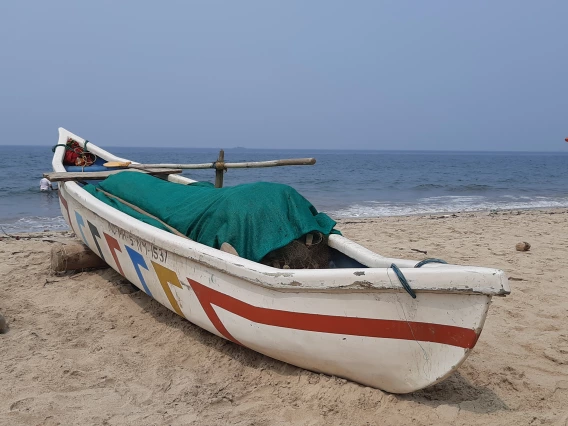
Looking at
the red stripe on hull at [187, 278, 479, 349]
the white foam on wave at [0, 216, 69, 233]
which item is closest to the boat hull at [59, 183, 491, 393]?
the red stripe on hull at [187, 278, 479, 349]

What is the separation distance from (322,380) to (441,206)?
1183 centimetres

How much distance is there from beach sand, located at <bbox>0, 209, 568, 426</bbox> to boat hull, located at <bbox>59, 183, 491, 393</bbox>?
0.15 m

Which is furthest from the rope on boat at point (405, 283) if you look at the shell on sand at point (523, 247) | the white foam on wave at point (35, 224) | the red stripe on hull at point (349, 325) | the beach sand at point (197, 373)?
the white foam on wave at point (35, 224)

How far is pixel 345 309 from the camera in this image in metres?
2.40

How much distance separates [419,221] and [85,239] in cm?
636

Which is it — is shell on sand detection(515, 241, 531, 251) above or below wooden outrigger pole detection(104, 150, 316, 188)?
below

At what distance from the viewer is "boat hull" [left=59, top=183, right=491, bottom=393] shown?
7.24ft

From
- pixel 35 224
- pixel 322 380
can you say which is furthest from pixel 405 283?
pixel 35 224

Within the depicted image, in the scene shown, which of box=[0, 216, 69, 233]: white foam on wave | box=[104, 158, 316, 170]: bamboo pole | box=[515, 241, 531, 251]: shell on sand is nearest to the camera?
box=[104, 158, 316, 170]: bamboo pole

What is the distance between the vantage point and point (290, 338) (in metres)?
2.64

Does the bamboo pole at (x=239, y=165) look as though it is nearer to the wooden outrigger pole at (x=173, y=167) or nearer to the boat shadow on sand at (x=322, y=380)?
the wooden outrigger pole at (x=173, y=167)

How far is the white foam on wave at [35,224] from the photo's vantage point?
Answer: 8693 mm

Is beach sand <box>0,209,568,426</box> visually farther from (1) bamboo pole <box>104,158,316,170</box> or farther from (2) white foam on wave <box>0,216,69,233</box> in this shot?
(2) white foam on wave <box>0,216,69,233</box>

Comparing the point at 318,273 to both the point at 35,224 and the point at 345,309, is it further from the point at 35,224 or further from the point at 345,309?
the point at 35,224
